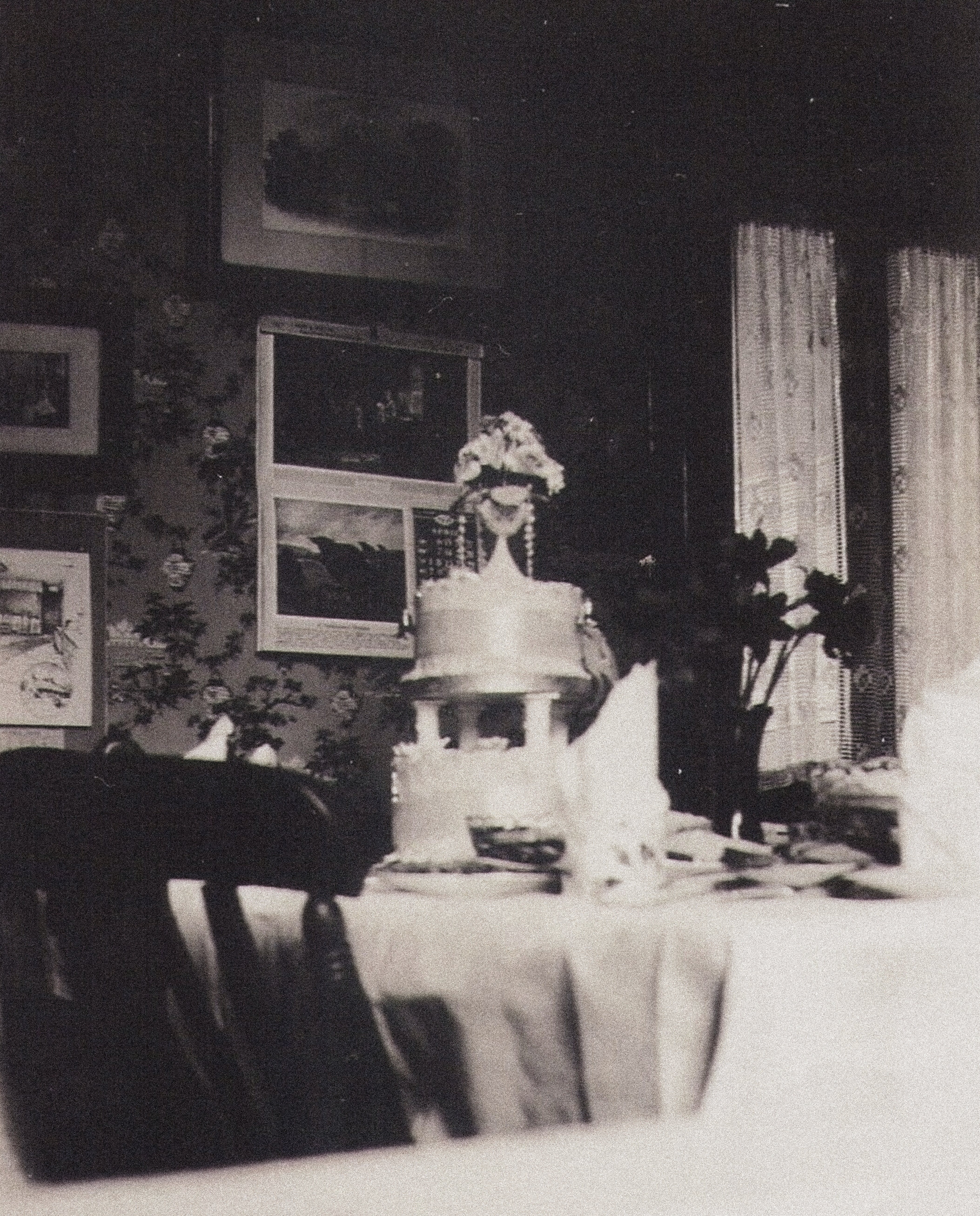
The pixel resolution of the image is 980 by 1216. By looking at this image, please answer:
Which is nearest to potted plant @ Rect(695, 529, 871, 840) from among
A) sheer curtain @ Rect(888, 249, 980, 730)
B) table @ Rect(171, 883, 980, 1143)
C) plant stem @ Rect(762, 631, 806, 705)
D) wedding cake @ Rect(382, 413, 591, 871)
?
plant stem @ Rect(762, 631, 806, 705)

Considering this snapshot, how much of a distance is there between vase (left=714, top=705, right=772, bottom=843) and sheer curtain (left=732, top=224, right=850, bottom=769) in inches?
77.4

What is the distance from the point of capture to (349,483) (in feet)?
10.2

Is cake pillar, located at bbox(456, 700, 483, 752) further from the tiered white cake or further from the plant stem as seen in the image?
the plant stem

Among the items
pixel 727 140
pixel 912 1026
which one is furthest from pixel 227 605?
pixel 912 1026

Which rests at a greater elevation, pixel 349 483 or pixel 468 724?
pixel 349 483

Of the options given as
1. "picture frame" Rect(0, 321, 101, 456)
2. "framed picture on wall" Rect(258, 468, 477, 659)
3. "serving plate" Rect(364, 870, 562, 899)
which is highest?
"picture frame" Rect(0, 321, 101, 456)

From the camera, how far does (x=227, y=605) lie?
3012 mm

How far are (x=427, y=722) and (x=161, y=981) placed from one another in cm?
103

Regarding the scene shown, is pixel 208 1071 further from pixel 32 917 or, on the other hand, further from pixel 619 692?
pixel 619 692

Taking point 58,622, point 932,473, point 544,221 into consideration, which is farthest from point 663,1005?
point 932,473

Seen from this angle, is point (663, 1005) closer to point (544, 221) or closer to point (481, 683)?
point (481, 683)

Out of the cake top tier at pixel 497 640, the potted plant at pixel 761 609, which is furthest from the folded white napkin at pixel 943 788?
the cake top tier at pixel 497 640

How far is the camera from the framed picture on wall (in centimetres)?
304

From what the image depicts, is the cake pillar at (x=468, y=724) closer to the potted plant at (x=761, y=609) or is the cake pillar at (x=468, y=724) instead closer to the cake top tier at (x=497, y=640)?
the cake top tier at (x=497, y=640)
